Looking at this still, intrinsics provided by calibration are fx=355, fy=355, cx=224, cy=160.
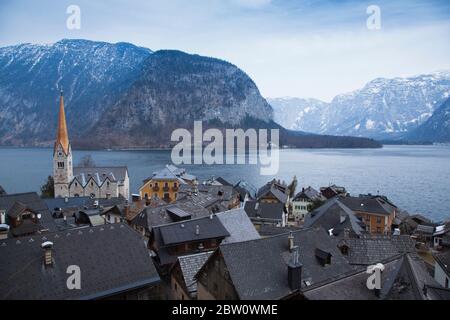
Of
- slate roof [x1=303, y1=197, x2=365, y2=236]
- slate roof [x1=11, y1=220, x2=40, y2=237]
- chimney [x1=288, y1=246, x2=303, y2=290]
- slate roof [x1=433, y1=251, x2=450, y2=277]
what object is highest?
chimney [x1=288, y1=246, x2=303, y2=290]

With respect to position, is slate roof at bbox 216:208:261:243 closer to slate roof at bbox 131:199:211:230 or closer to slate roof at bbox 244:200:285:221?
slate roof at bbox 131:199:211:230

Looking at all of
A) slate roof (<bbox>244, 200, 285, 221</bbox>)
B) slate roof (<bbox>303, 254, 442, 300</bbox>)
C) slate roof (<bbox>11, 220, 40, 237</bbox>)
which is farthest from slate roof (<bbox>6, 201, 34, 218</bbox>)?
slate roof (<bbox>303, 254, 442, 300</bbox>)

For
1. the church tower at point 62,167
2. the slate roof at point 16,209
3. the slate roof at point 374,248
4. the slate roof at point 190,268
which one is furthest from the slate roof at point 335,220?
the church tower at point 62,167

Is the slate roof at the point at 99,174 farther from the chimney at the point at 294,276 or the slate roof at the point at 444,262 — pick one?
the slate roof at the point at 444,262

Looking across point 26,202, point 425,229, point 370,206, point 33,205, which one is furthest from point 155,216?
point 425,229
